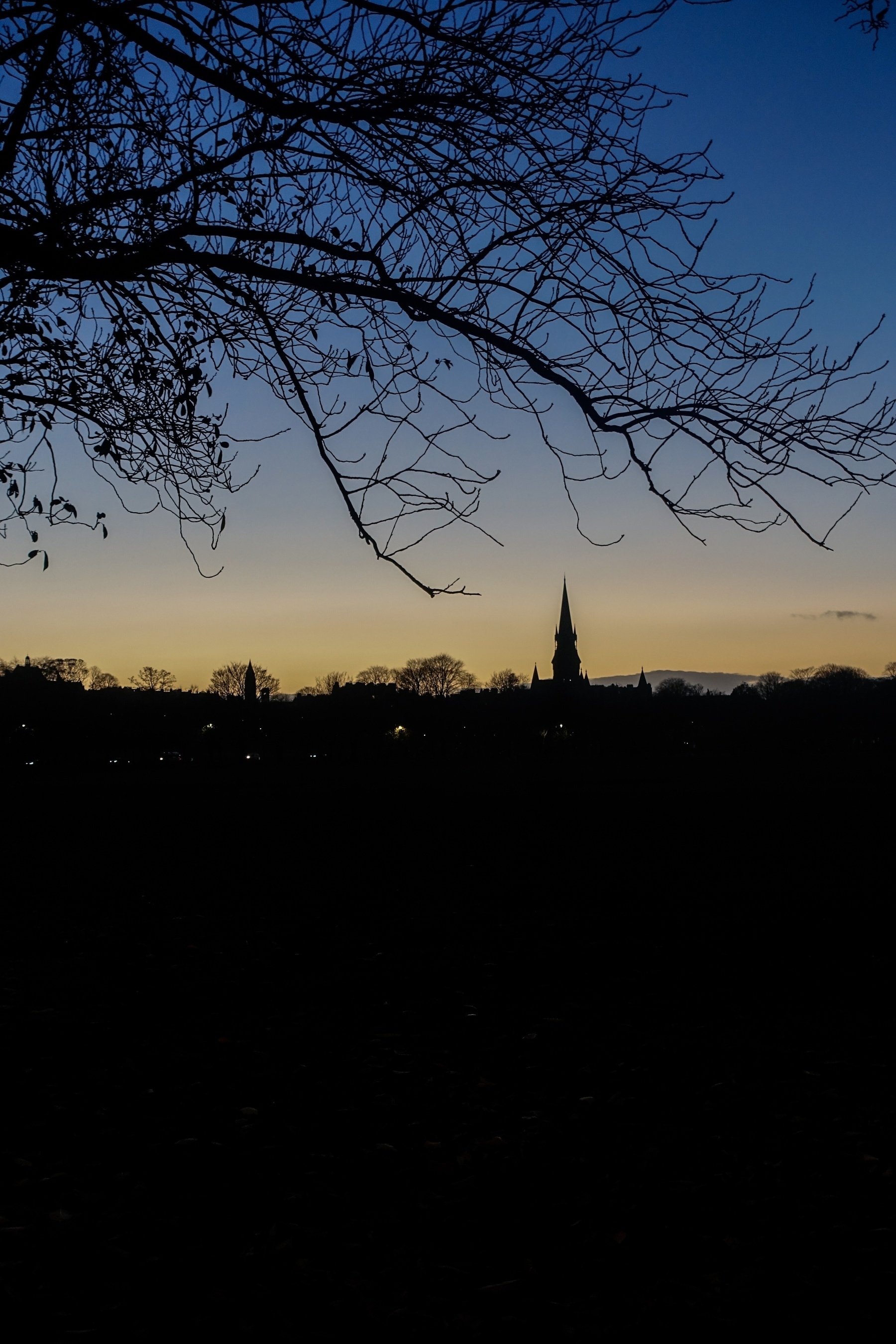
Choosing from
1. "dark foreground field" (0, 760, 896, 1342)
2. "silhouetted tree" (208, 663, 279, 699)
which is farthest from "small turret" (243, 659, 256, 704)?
"dark foreground field" (0, 760, 896, 1342)

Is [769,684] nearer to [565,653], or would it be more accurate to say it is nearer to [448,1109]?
[565,653]

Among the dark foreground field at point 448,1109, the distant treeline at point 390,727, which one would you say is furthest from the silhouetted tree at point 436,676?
the dark foreground field at point 448,1109

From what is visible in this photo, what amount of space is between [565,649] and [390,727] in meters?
71.1

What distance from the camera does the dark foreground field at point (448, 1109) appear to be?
11.4 ft

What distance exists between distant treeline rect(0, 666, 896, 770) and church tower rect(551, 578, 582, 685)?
29594 millimetres

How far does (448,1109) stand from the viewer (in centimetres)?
511

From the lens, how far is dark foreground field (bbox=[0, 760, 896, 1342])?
11.4 ft

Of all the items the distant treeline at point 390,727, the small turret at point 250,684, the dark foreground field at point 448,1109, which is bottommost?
the dark foreground field at point 448,1109

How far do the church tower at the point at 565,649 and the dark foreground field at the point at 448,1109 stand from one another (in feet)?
494

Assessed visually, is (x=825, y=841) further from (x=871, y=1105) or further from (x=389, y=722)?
(x=389, y=722)

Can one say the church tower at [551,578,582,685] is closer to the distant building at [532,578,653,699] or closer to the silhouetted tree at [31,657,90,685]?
the distant building at [532,578,653,699]

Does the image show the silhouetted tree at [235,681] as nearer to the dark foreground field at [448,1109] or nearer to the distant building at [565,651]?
the distant building at [565,651]

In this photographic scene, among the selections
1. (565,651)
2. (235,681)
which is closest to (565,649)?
(565,651)

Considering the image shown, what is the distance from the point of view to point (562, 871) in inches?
520
